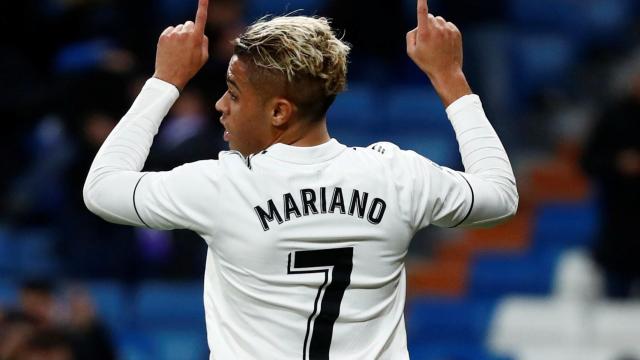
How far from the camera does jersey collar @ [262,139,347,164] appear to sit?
269cm

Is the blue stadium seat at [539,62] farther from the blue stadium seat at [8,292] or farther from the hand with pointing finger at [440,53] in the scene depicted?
the hand with pointing finger at [440,53]

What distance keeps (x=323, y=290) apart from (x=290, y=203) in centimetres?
19

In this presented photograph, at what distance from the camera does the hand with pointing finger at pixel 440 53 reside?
2.84 m

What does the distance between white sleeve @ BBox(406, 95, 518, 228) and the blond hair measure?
0.84ft

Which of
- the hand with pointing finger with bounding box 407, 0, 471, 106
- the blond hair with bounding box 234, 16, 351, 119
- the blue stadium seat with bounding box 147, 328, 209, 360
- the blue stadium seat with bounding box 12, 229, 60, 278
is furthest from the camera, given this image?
the blue stadium seat with bounding box 12, 229, 60, 278

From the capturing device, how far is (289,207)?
8.66ft

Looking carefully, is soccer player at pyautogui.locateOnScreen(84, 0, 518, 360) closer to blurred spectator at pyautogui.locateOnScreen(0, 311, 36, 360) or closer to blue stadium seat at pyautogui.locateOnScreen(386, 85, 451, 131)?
blurred spectator at pyautogui.locateOnScreen(0, 311, 36, 360)

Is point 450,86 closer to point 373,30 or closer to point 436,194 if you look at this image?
point 436,194

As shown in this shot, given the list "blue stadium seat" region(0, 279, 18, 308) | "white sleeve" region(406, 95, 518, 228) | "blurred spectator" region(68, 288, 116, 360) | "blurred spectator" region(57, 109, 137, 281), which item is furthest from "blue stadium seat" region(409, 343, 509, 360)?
"white sleeve" region(406, 95, 518, 228)

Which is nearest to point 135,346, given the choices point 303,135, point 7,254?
point 7,254

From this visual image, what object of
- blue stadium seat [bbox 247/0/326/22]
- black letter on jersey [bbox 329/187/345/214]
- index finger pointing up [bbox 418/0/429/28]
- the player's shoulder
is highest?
index finger pointing up [bbox 418/0/429/28]

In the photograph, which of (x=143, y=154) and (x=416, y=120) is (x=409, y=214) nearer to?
(x=143, y=154)

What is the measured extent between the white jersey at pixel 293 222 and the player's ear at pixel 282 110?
6 centimetres

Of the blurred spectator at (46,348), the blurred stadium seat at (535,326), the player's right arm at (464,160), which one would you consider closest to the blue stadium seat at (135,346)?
the blurred spectator at (46,348)
